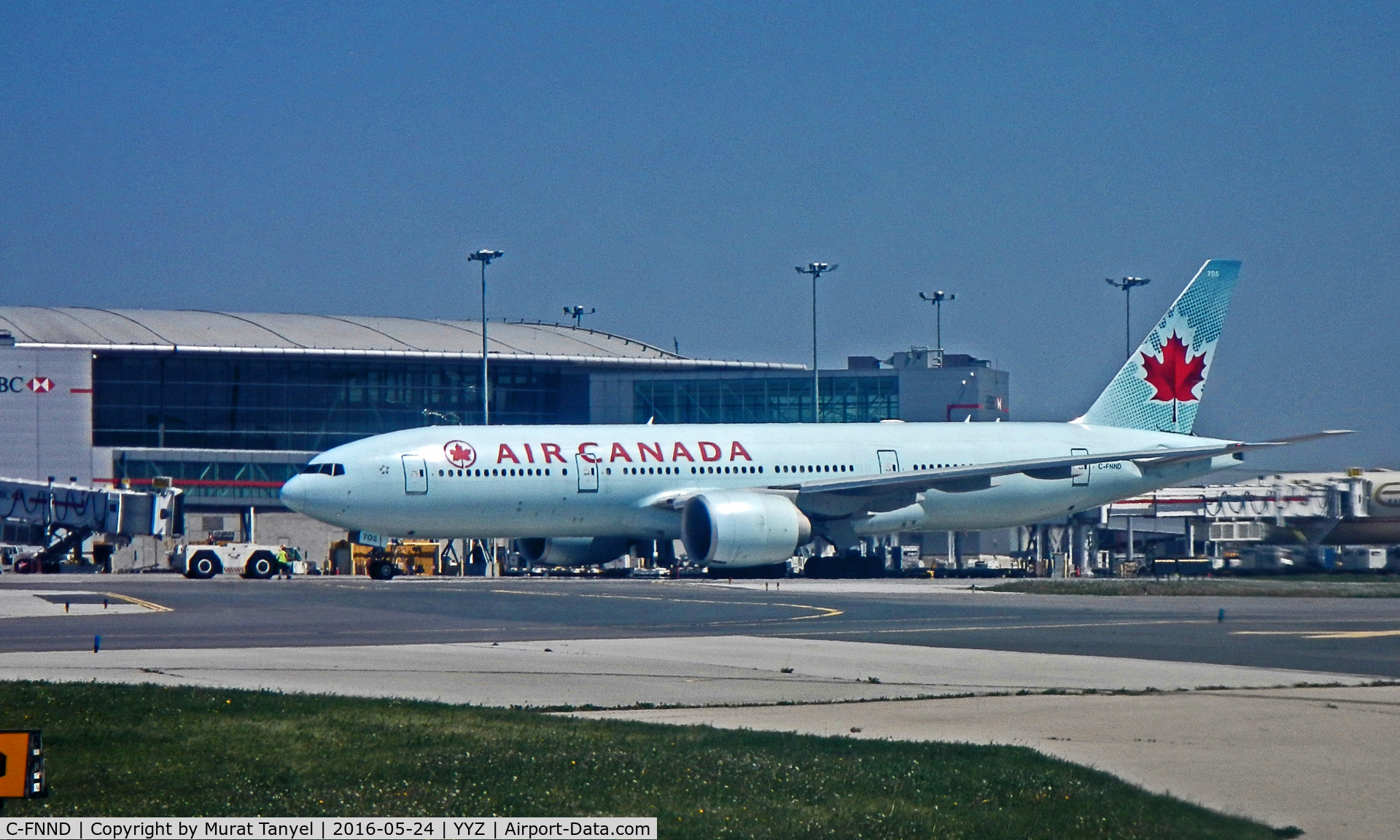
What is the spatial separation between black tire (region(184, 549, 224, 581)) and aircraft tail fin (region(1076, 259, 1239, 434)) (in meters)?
26.6

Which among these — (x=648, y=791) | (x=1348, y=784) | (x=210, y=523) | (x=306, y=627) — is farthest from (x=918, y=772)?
(x=210, y=523)

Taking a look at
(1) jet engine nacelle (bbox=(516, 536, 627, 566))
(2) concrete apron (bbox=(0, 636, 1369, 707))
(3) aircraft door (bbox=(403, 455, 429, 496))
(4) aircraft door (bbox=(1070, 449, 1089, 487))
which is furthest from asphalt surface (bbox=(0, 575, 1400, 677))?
(4) aircraft door (bbox=(1070, 449, 1089, 487))

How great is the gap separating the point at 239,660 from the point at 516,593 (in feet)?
49.6

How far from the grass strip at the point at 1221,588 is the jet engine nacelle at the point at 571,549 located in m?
12.9

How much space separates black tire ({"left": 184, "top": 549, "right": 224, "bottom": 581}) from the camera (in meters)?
44.0

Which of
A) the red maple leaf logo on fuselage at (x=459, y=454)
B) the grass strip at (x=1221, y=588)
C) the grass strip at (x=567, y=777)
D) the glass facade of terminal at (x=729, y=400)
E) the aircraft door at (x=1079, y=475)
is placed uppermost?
the glass facade of terminal at (x=729, y=400)

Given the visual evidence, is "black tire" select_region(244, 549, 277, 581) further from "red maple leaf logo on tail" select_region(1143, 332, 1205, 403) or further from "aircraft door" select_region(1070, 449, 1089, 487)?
"red maple leaf logo on tail" select_region(1143, 332, 1205, 403)

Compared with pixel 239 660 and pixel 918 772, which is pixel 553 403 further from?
pixel 918 772

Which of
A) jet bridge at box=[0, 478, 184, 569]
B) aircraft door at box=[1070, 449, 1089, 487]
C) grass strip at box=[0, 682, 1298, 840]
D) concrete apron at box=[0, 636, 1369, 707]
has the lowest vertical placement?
concrete apron at box=[0, 636, 1369, 707]

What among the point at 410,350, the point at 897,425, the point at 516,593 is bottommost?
the point at 516,593

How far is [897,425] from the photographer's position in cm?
4634

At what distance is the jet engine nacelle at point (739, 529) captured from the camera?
38188 millimetres

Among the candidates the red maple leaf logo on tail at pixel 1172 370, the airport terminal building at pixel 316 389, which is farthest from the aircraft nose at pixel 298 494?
the airport terminal building at pixel 316 389

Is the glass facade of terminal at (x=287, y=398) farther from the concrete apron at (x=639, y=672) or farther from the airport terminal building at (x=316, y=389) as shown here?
the concrete apron at (x=639, y=672)
